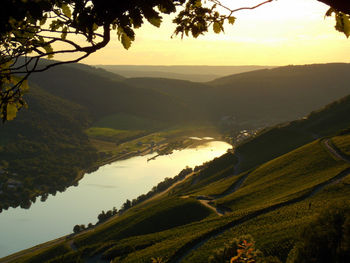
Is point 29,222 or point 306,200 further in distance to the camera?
point 29,222

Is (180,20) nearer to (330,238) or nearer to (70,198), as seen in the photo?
(330,238)

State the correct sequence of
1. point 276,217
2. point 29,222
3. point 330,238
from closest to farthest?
1. point 330,238
2. point 276,217
3. point 29,222

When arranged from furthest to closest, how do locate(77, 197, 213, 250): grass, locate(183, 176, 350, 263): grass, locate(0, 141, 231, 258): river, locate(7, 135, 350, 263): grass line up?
locate(0, 141, 231, 258): river, locate(77, 197, 213, 250): grass, locate(7, 135, 350, 263): grass, locate(183, 176, 350, 263): grass

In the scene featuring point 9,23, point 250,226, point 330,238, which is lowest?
point 250,226

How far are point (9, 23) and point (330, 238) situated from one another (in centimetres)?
2557

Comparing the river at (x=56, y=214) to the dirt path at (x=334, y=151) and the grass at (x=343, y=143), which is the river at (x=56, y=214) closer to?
the dirt path at (x=334, y=151)

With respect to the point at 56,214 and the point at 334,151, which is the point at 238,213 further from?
the point at 56,214

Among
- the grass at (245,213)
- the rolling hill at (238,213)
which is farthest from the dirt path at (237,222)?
the grass at (245,213)

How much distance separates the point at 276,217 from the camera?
200 ft

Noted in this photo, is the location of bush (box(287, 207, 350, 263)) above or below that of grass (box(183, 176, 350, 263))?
above

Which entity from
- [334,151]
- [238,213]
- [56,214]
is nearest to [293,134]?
[334,151]

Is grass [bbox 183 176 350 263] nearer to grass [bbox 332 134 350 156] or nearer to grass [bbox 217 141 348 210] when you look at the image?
grass [bbox 217 141 348 210]

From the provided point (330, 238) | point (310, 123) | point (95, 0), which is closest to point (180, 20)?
point (95, 0)

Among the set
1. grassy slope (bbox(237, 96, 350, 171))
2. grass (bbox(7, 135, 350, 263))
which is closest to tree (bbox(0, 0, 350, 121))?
grass (bbox(7, 135, 350, 263))
